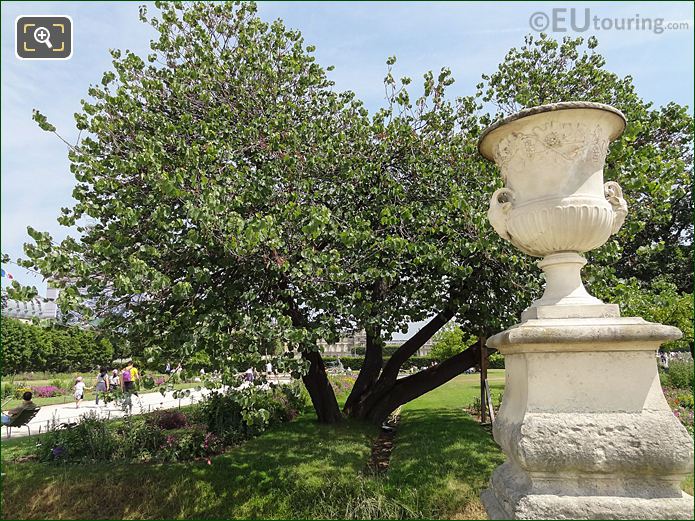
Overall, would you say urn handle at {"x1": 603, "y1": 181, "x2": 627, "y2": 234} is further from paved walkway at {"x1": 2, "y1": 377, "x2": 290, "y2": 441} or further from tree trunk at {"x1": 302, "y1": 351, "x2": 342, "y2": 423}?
paved walkway at {"x1": 2, "y1": 377, "x2": 290, "y2": 441}

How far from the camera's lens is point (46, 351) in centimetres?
3325

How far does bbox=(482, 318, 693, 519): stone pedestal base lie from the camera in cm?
279

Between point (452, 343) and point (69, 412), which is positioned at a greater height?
point (452, 343)

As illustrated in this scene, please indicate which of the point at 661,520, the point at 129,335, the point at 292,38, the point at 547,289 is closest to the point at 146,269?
the point at 129,335

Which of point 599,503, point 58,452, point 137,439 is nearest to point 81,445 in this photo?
point 58,452

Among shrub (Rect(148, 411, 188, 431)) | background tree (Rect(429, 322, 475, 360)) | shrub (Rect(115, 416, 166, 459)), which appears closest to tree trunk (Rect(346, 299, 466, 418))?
shrub (Rect(148, 411, 188, 431))

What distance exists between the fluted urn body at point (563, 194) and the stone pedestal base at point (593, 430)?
0.97 ft

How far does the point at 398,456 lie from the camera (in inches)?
299

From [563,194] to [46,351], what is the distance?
38100 millimetres

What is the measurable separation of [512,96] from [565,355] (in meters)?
8.09

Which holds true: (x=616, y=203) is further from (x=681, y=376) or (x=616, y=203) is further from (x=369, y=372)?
(x=681, y=376)

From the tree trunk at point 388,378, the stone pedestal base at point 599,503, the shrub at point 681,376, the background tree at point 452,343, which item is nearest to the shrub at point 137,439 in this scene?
the tree trunk at point 388,378

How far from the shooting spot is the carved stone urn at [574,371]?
9.24ft

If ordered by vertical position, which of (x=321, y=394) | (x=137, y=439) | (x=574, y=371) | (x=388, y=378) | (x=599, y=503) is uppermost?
(x=574, y=371)
